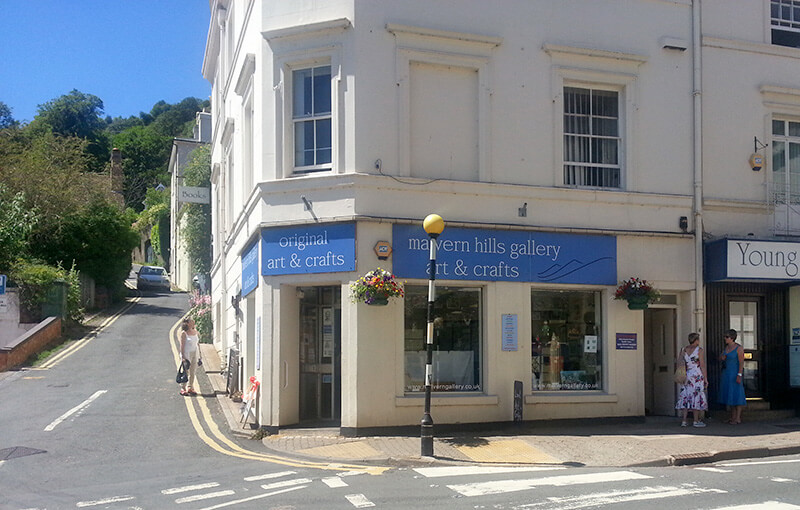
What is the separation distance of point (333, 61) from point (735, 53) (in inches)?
324

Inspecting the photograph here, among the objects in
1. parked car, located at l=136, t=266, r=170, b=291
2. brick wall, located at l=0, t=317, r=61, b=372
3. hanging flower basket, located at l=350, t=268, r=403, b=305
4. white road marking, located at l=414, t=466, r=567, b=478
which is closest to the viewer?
white road marking, located at l=414, t=466, r=567, b=478

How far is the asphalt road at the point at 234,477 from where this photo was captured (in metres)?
8.47

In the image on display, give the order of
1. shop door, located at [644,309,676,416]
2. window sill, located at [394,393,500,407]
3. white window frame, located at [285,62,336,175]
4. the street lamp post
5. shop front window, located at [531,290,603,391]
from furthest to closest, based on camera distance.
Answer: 1. shop door, located at [644,309,676,416]
2. shop front window, located at [531,290,603,391]
3. white window frame, located at [285,62,336,175]
4. window sill, located at [394,393,500,407]
5. the street lamp post

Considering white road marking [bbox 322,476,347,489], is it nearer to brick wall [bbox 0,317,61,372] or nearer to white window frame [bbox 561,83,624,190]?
white window frame [bbox 561,83,624,190]

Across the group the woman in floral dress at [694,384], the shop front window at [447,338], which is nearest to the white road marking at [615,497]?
the shop front window at [447,338]

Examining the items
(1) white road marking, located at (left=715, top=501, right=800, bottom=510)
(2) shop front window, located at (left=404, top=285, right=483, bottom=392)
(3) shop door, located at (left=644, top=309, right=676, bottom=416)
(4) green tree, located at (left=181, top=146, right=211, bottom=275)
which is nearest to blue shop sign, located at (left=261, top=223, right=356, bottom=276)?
(2) shop front window, located at (left=404, top=285, right=483, bottom=392)

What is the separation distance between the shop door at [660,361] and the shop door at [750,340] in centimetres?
142

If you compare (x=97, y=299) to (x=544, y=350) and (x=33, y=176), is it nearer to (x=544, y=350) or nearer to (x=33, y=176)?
(x=33, y=176)

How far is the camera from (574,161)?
15156mm

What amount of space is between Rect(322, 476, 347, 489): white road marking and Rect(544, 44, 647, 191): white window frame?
734 centimetres

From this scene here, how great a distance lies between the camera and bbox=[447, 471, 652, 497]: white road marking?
8.95 m

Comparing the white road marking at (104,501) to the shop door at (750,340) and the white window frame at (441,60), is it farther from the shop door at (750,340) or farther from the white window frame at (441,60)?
the shop door at (750,340)

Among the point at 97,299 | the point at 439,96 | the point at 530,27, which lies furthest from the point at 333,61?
Result: the point at 97,299

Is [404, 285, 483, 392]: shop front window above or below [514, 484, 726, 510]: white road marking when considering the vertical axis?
above
